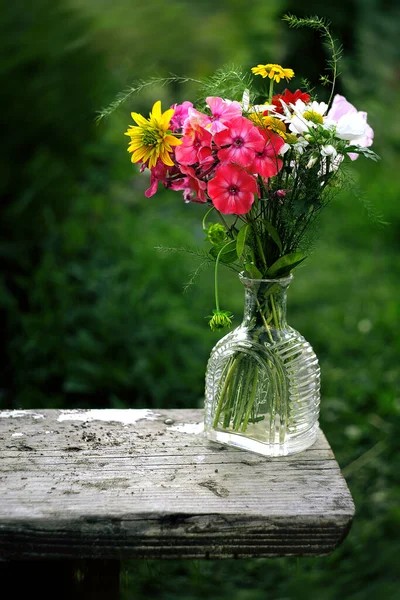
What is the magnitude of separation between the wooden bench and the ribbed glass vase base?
1 cm

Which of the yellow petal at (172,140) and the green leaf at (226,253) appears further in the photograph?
the green leaf at (226,253)

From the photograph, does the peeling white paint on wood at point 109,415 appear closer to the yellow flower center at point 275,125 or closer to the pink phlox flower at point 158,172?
the pink phlox flower at point 158,172

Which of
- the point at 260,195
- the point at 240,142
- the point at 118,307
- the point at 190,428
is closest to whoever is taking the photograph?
the point at 240,142

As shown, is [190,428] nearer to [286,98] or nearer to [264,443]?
[264,443]

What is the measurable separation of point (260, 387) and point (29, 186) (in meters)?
1.91

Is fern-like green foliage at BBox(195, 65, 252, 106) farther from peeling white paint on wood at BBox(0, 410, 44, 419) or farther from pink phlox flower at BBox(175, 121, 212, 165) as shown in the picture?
peeling white paint on wood at BBox(0, 410, 44, 419)

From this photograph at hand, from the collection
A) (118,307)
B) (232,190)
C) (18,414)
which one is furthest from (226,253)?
(118,307)

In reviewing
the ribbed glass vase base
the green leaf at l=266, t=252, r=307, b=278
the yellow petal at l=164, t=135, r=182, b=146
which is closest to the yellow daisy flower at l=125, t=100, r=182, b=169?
the yellow petal at l=164, t=135, r=182, b=146

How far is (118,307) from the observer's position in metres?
2.76

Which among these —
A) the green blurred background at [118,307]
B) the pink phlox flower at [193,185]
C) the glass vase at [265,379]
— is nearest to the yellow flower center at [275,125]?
the pink phlox flower at [193,185]

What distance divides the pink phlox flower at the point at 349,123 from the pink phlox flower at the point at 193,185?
0.22 m

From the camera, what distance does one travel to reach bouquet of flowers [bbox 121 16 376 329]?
43.3 inches

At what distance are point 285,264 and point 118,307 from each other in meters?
1.62

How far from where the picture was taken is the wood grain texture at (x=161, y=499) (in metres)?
1.08
